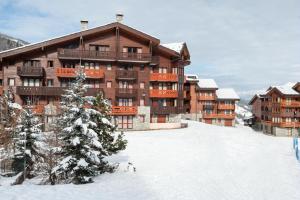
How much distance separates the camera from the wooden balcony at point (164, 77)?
47.1m

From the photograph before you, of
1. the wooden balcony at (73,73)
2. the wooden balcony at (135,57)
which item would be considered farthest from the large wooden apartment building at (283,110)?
the wooden balcony at (73,73)

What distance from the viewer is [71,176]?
2175 cm

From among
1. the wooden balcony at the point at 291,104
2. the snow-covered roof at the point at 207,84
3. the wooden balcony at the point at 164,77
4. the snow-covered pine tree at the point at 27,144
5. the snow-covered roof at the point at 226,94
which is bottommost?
the snow-covered pine tree at the point at 27,144

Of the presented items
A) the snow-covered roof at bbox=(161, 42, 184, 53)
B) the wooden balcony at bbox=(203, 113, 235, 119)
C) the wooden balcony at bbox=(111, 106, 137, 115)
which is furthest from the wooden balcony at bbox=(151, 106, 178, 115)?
the wooden balcony at bbox=(203, 113, 235, 119)

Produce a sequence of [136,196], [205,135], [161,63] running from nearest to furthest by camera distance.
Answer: [136,196], [205,135], [161,63]

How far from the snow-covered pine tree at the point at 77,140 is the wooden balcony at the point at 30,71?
875 inches

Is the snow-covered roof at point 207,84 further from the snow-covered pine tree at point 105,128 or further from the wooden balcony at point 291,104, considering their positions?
the snow-covered pine tree at point 105,128

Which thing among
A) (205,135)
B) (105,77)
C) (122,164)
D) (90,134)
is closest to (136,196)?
(90,134)

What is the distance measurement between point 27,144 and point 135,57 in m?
24.4

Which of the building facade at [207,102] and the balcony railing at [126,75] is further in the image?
the building facade at [207,102]

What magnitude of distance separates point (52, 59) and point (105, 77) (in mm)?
7138

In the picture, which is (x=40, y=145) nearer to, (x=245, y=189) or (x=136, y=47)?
(x=245, y=189)

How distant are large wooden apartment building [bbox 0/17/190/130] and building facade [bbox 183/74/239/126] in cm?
2674

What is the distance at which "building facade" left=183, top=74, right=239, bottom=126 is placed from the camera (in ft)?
250
